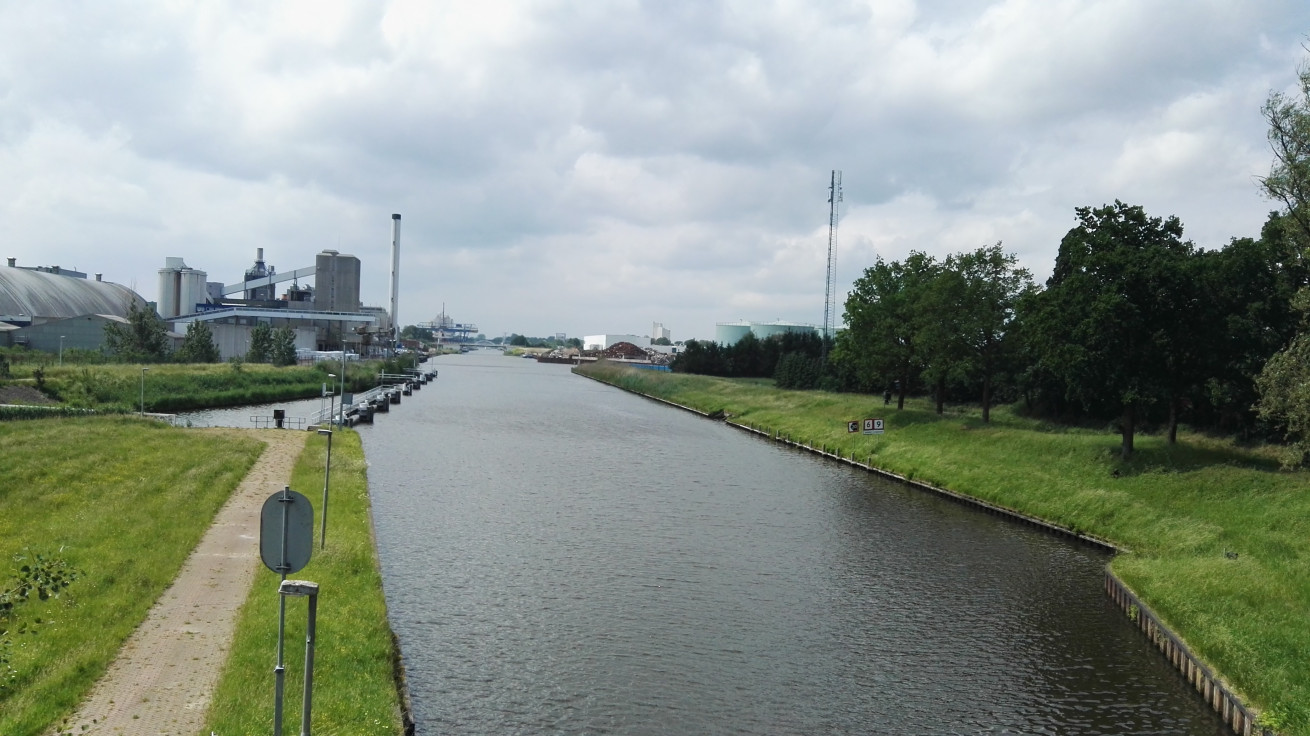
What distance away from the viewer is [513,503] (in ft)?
116

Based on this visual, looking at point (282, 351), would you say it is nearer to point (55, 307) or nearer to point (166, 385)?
point (166, 385)

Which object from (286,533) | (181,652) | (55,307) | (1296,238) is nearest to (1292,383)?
(1296,238)

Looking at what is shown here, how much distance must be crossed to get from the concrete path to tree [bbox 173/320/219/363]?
81.4m

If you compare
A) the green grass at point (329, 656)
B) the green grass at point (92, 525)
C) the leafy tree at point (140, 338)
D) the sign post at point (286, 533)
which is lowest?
the green grass at point (329, 656)

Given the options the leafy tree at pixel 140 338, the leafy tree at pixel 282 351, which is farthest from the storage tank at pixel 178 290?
the leafy tree at pixel 140 338

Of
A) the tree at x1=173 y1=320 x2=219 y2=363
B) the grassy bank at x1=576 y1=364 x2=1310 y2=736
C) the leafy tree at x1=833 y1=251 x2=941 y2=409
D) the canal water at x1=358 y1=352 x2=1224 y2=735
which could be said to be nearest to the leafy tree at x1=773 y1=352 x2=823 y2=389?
the leafy tree at x1=833 y1=251 x2=941 y2=409

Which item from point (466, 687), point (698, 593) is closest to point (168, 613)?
point (466, 687)

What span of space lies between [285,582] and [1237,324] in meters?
36.5

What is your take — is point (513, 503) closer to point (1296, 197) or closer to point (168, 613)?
point (168, 613)

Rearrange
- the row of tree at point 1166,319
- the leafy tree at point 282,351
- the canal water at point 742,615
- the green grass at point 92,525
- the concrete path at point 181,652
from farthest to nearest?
the leafy tree at point 282,351, the row of tree at point 1166,319, the canal water at point 742,615, the green grass at point 92,525, the concrete path at point 181,652

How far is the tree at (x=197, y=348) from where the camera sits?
312 ft

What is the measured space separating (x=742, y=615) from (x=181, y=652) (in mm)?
12463

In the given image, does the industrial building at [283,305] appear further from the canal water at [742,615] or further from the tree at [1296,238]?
the tree at [1296,238]

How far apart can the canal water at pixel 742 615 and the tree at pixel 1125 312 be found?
7547mm
